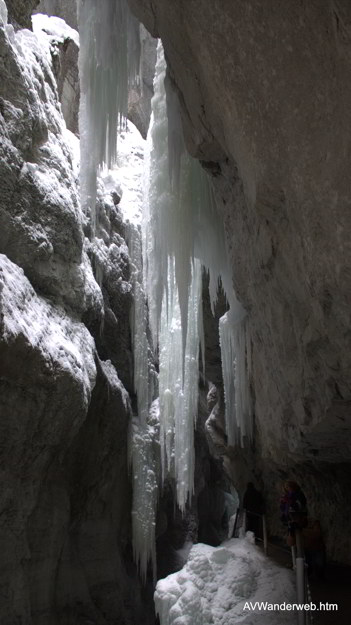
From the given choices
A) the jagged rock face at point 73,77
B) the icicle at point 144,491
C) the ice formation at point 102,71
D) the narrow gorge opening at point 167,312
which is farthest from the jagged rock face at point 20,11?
the icicle at point 144,491

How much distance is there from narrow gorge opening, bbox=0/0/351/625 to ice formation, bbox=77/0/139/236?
3 cm

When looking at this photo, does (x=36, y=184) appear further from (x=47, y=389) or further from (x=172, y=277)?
(x=47, y=389)

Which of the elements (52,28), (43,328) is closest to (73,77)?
(52,28)

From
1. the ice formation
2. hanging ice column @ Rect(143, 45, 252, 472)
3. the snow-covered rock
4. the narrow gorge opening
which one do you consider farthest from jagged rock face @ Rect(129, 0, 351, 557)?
the snow-covered rock

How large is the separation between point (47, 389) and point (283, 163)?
194 inches

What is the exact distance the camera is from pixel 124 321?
12086 millimetres

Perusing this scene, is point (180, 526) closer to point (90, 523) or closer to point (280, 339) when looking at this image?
point (90, 523)

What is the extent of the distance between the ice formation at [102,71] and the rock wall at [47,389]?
A: 3.03ft

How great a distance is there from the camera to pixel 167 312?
8789 millimetres

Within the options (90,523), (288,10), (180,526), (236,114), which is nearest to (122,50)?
(236,114)

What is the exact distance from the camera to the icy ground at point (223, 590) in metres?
4.85

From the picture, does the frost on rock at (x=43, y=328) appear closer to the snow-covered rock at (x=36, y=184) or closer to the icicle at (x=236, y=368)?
the snow-covered rock at (x=36, y=184)

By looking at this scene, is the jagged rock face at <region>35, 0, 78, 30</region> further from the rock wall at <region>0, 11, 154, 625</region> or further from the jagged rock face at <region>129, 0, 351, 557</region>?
the jagged rock face at <region>129, 0, 351, 557</region>

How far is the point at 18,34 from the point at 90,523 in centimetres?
842
